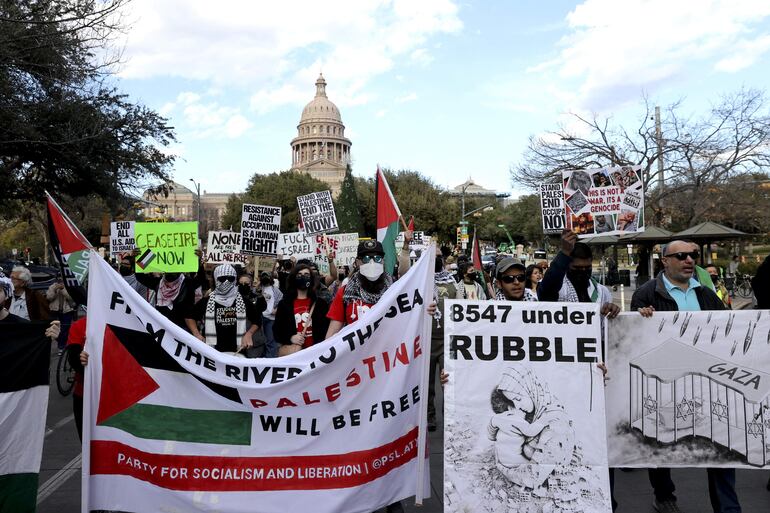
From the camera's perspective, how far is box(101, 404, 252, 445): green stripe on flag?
13.4 feet

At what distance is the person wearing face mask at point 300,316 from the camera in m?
5.96

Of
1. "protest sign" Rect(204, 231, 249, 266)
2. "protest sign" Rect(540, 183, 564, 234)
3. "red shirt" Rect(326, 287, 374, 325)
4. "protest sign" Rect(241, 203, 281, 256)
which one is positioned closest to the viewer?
"red shirt" Rect(326, 287, 374, 325)

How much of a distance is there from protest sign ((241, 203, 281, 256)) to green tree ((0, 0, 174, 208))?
496 cm

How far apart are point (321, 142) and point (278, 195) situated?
218ft

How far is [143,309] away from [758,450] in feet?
13.5

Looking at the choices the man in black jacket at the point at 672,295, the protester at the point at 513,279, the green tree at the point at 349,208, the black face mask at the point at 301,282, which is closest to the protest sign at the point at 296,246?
the black face mask at the point at 301,282

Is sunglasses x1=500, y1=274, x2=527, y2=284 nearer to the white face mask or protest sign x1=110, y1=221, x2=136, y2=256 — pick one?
the white face mask

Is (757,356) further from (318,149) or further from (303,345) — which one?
(318,149)

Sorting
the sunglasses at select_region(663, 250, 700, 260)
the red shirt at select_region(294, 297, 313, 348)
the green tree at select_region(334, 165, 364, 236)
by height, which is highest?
the green tree at select_region(334, 165, 364, 236)

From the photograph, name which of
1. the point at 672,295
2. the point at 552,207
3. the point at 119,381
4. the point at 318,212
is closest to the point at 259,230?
the point at 318,212

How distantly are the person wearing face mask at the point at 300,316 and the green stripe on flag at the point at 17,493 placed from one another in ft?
7.32

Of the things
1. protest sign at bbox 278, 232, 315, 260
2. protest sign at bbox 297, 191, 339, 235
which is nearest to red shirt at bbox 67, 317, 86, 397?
protest sign at bbox 297, 191, 339, 235

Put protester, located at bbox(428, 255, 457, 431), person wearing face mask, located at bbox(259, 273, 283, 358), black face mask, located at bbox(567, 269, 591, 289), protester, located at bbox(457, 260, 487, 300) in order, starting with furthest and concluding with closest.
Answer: person wearing face mask, located at bbox(259, 273, 283, 358) → protester, located at bbox(457, 260, 487, 300) → protester, located at bbox(428, 255, 457, 431) → black face mask, located at bbox(567, 269, 591, 289)

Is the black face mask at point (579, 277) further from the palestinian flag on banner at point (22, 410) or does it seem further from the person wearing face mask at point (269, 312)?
the person wearing face mask at point (269, 312)
